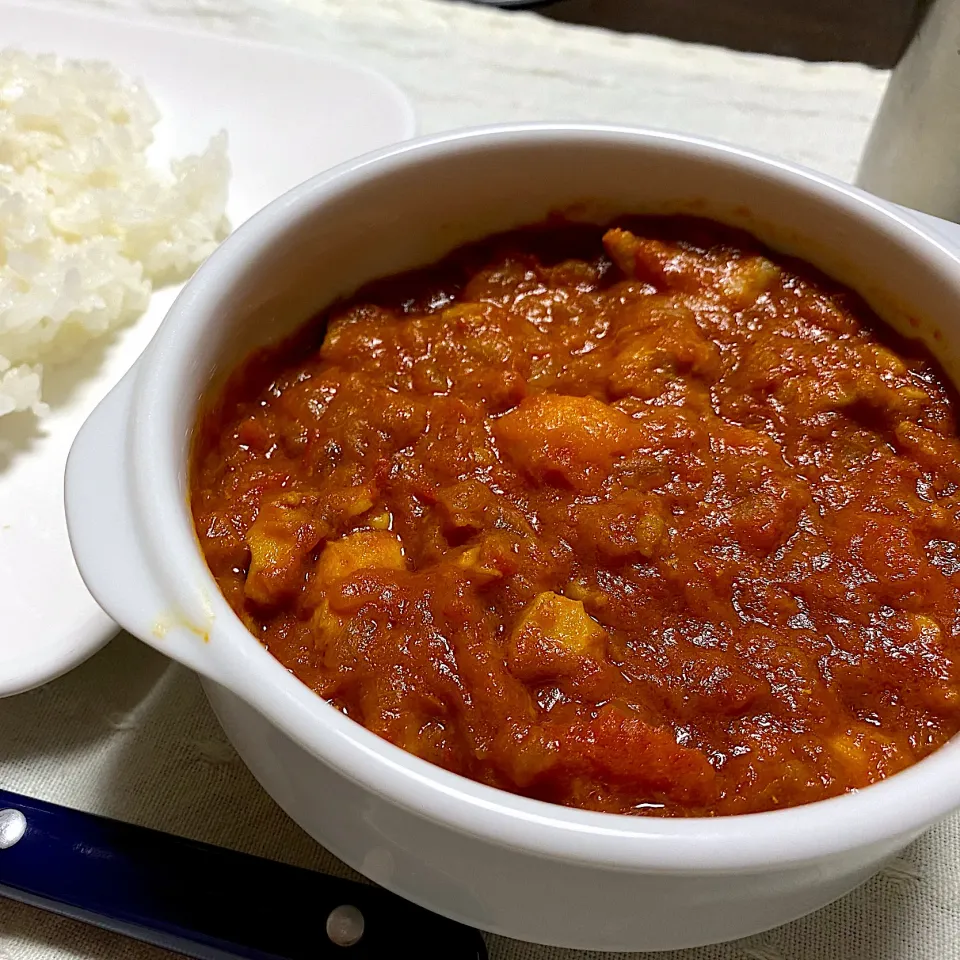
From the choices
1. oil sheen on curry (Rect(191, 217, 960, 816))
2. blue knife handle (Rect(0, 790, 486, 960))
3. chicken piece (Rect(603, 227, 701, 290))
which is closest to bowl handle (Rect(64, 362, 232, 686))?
oil sheen on curry (Rect(191, 217, 960, 816))

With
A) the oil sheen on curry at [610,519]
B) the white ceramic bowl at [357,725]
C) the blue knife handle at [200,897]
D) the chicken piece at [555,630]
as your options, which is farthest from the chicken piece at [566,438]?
the blue knife handle at [200,897]

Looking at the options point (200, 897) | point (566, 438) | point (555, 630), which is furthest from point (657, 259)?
point (200, 897)

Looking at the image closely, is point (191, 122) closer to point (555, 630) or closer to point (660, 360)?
point (660, 360)

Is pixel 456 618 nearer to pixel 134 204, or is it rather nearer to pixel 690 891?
pixel 690 891

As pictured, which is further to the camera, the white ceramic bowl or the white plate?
the white plate

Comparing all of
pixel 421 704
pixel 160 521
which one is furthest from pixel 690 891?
pixel 160 521

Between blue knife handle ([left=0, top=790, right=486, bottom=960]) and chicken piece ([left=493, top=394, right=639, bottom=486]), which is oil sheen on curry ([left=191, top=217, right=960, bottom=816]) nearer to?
chicken piece ([left=493, top=394, right=639, bottom=486])

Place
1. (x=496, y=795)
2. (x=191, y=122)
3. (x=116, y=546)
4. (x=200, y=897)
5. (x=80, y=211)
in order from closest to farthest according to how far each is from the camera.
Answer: (x=496, y=795)
(x=116, y=546)
(x=200, y=897)
(x=80, y=211)
(x=191, y=122)
